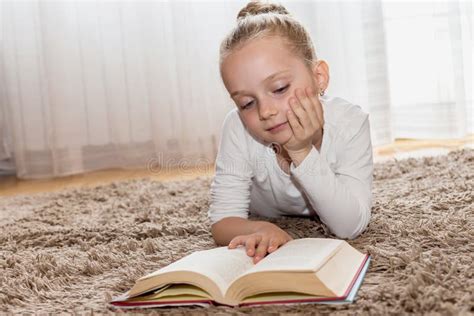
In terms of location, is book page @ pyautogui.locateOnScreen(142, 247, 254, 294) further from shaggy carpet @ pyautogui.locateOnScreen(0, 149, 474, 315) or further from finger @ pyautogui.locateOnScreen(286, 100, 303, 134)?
finger @ pyautogui.locateOnScreen(286, 100, 303, 134)

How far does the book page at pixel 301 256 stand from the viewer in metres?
0.77

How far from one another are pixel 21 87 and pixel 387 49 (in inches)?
57.4

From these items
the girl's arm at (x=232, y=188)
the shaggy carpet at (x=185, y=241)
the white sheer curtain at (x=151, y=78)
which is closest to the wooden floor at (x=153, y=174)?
the white sheer curtain at (x=151, y=78)

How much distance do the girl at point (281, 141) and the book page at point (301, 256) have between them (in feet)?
0.26

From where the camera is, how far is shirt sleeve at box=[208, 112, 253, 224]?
1.28m

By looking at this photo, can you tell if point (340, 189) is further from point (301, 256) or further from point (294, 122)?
point (301, 256)

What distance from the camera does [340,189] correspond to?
1117mm

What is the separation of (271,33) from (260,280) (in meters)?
0.54

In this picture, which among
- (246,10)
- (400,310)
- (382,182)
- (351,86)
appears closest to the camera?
(400,310)

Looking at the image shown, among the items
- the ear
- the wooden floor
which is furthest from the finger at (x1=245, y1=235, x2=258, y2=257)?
the wooden floor

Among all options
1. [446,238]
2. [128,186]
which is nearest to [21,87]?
[128,186]

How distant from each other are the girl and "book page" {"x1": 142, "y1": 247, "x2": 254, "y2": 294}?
Result: 0.04m

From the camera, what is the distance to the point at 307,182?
110 centimetres

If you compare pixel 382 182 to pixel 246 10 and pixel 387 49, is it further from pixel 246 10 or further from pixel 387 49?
pixel 387 49
